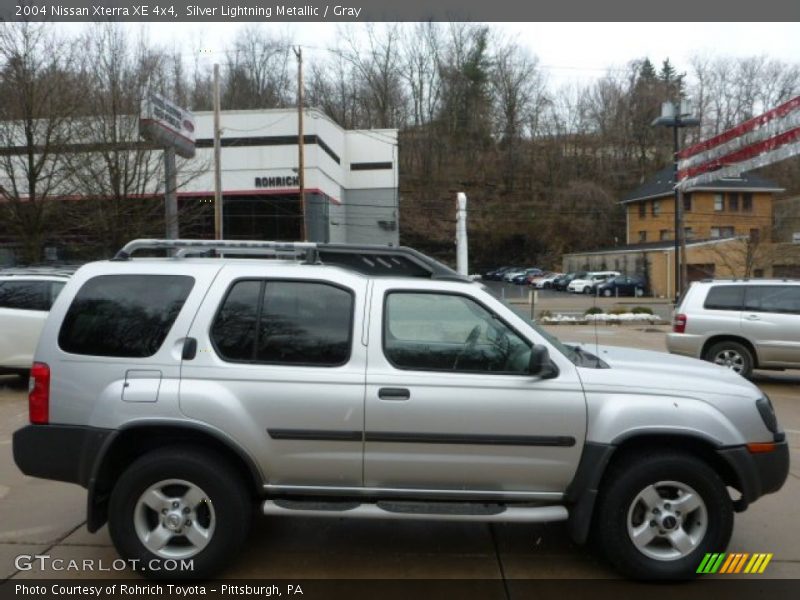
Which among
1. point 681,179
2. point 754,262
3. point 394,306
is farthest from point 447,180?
point 394,306

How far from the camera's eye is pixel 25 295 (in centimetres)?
981

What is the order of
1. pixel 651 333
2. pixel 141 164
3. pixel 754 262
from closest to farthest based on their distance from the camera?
1. pixel 141 164
2. pixel 651 333
3. pixel 754 262

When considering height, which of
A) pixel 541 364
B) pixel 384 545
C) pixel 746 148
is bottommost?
pixel 384 545

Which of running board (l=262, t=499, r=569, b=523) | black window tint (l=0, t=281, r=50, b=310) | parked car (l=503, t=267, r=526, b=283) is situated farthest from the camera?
parked car (l=503, t=267, r=526, b=283)

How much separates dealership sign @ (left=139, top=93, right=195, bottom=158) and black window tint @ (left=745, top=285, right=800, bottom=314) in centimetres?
1590

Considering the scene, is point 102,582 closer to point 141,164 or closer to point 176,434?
point 176,434

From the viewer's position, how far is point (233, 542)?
145 inches

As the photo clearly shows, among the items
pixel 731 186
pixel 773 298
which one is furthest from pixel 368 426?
pixel 731 186

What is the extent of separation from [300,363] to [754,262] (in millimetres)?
37042

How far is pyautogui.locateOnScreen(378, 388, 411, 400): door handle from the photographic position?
3658 millimetres

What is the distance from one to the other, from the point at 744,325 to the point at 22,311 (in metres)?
11.1

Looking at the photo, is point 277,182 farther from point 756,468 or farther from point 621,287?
point 756,468
